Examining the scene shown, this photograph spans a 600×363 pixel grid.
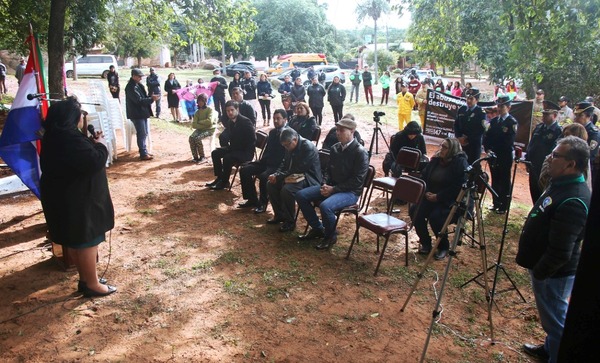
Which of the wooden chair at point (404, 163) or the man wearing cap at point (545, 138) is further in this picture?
the wooden chair at point (404, 163)

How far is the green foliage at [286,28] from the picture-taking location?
45.1 m

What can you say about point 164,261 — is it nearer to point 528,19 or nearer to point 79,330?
point 79,330

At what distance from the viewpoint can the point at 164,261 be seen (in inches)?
211

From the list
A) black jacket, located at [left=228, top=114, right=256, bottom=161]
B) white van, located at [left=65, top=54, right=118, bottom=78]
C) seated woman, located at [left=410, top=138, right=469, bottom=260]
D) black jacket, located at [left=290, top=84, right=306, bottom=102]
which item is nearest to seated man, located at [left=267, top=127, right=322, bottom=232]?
seated woman, located at [left=410, top=138, right=469, bottom=260]

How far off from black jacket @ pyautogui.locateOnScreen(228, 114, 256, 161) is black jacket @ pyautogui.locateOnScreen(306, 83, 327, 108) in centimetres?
656

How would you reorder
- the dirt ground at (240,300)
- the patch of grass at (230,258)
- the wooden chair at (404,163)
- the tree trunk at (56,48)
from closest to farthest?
the dirt ground at (240,300)
the patch of grass at (230,258)
the wooden chair at (404,163)
the tree trunk at (56,48)

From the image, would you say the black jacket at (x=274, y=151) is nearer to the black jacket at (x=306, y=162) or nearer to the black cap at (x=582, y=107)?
the black jacket at (x=306, y=162)

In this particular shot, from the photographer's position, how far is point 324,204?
563cm

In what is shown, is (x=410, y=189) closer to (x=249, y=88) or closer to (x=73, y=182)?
(x=73, y=182)

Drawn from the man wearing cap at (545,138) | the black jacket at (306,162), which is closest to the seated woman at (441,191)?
the black jacket at (306,162)

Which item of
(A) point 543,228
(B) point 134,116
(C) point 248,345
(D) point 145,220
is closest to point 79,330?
(C) point 248,345

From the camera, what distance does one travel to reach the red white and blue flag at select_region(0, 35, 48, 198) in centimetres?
485

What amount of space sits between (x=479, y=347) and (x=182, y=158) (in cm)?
787

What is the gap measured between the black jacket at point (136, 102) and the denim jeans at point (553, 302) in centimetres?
801
